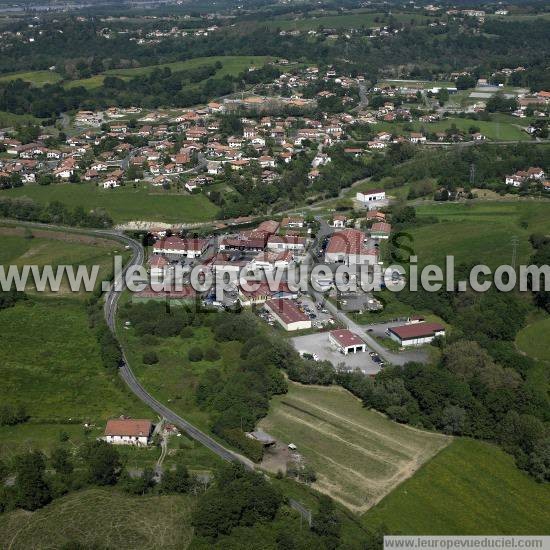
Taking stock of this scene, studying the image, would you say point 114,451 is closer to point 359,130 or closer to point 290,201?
point 290,201

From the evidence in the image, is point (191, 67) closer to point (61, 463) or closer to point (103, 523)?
point (61, 463)

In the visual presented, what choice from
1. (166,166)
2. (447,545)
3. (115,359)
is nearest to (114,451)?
(115,359)

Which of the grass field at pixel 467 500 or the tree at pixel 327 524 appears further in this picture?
the grass field at pixel 467 500

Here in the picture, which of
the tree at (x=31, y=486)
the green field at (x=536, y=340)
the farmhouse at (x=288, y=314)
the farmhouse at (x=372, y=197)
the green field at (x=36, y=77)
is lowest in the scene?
the farmhouse at (x=372, y=197)

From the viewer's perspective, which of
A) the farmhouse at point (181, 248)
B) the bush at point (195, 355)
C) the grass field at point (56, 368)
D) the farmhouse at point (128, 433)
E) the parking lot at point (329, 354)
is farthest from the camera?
the farmhouse at point (181, 248)

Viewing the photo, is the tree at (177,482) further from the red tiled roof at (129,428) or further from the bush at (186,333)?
the bush at (186,333)

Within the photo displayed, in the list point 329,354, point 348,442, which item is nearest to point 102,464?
point 348,442

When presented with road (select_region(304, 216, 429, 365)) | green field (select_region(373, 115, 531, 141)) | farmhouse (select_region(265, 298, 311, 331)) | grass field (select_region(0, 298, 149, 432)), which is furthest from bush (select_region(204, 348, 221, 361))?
green field (select_region(373, 115, 531, 141))

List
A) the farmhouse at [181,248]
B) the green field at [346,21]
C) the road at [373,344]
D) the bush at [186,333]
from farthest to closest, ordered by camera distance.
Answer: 1. the green field at [346,21]
2. the farmhouse at [181,248]
3. the bush at [186,333]
4. the road at [373,344]

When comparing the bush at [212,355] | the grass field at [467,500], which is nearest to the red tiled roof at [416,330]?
the bush at [212,355]
